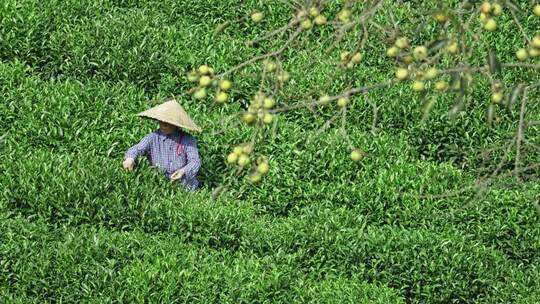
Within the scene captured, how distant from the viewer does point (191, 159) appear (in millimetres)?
12227

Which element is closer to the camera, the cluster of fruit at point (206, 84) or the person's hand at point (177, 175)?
the cluster of fruit at point (206, 84)

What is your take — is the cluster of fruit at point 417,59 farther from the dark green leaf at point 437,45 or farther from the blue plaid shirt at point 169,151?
the blue plaid shirt at point 169,151

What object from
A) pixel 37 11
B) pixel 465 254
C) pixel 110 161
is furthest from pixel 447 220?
pixel 37 11

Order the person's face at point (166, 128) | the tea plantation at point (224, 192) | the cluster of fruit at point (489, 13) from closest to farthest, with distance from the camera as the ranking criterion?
the cluster of fruit at point (489, 13), the tea plantation at point (224, 192), the person's face at point (166, 128)

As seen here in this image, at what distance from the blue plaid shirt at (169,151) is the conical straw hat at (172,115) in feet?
0.47

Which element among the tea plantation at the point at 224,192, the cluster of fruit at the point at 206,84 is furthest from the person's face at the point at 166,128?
the cluster of fruit at the point at 206,84

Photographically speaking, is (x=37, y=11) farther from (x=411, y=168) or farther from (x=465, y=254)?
(x=465, y=254)

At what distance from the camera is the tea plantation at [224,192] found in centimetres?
1070

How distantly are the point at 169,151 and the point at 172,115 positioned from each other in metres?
0.33

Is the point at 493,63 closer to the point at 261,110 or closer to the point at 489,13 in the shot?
the point at 489,13

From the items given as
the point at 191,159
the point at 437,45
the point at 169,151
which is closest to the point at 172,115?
the point at 169,151

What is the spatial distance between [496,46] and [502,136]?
1584 millimetres

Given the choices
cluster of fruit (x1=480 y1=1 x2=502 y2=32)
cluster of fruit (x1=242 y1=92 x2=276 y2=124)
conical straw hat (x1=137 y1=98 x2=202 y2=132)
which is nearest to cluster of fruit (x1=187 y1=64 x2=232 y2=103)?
cluster of fruit (x1=242 y1=92 x2=276 y2=124)

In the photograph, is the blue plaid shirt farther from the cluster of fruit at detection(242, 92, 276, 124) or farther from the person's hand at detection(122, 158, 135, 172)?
the cluster of fruit at detection(242, 92, 276, 124)
